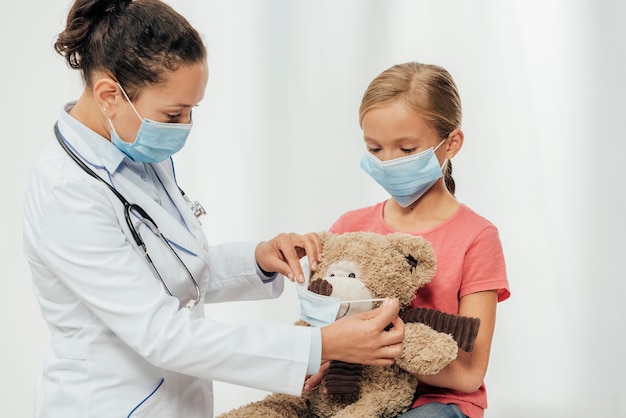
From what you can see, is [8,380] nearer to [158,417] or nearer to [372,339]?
[158,417]

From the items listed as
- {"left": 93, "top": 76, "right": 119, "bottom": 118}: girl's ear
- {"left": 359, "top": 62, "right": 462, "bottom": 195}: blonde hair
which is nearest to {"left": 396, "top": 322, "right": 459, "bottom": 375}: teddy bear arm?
{"left": 359, "top": 62, "right": 462, "bottom": 195}: blonde hair

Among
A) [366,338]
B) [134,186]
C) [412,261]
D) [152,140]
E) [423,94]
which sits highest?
[423,94]

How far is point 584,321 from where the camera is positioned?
290 cm

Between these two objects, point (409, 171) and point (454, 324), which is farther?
point (409, 171)

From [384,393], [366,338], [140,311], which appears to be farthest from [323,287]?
[140,311]

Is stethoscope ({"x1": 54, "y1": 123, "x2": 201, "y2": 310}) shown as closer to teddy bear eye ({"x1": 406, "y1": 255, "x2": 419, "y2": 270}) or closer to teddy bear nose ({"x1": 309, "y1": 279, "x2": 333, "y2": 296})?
teddy bear nose ({"x1": 309, "y1": 279, "x2": 333, "y2": 296})

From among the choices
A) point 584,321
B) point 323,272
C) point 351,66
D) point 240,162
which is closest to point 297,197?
point 240,162

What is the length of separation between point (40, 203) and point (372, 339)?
0.72 meters

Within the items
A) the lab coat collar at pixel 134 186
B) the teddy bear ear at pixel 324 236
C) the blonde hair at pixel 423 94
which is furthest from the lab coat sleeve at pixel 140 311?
the blonde hair at pixel 423 94

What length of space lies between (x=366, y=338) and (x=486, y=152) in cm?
151

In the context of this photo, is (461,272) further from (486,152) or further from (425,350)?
(486,152)

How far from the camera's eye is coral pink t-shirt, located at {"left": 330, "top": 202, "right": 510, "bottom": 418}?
1829mm

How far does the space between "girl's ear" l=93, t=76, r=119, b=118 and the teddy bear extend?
533 millimetres

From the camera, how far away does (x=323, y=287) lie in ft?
5.49
